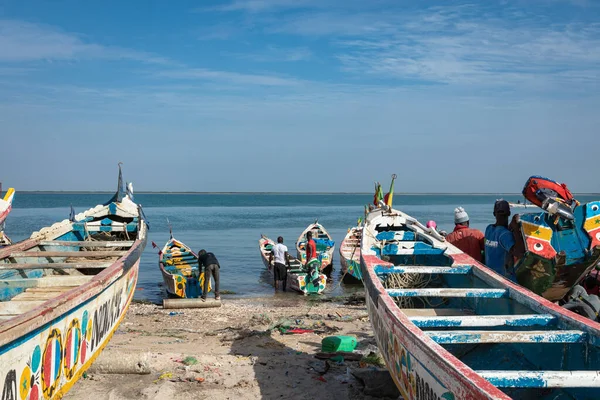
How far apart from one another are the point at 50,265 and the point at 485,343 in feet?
18.9

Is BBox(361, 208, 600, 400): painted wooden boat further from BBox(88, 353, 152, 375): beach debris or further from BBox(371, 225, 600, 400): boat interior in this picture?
BBox(88, 353, 152, 375): beach debris

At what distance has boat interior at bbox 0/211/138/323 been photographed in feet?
23.4

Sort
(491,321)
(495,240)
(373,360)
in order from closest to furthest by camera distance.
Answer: (491,321) → (495,240) → (373,360)

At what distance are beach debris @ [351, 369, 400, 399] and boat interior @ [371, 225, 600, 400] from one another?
0.83 meters

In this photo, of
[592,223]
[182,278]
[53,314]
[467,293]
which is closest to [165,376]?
[53,314]

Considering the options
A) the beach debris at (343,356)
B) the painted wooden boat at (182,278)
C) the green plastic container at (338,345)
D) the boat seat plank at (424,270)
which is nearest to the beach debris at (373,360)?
the beach debris at (343,356)

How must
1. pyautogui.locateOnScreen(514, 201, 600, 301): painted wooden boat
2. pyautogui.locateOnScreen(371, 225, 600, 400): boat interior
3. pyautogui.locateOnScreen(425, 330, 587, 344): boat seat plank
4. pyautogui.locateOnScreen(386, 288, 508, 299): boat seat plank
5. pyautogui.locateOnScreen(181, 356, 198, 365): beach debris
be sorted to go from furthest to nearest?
pyautogui.locateOnScreen(181, 356, 198, 365): beach debris
pyautogui.locateOnScreen(514, 201, 600, 301): painted wooden boat
pyautogui.locateOnScreen(386, 288, 508, 299): boat seat plank
pyautogui.locateOnScreen(425, 330, 587, 344): boat seat plank
pyautogui.locateOnScreen(371, 225, 600, 400): boat interior

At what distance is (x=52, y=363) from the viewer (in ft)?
16.9

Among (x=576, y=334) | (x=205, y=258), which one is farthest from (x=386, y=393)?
(x=205, y=258)

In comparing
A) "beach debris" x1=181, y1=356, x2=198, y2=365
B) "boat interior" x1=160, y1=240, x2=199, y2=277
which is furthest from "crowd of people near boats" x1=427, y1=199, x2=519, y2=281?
"boat interior" x1=160, y1=240, x2=199, y2=277

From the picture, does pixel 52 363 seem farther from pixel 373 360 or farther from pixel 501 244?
pixel 501 244

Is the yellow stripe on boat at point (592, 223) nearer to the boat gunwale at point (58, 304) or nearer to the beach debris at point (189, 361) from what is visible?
the beach debris at point (189, 361)

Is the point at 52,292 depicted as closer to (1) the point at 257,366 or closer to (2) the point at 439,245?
(1) the point at 257,366

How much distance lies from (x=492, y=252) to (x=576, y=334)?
10.6ft
